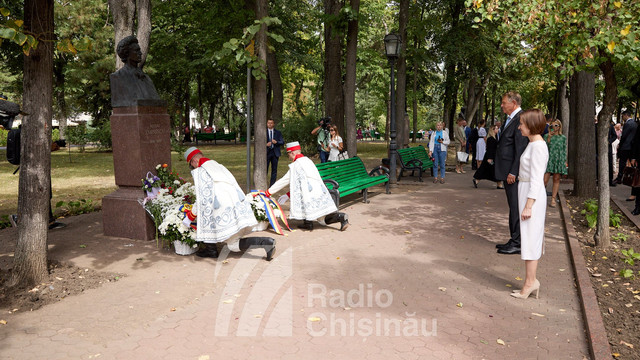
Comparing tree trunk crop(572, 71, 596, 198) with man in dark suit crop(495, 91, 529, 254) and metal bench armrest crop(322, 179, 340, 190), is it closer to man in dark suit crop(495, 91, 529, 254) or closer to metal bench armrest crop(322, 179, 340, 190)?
man in dark suit crop(495, 91, 529, 254)

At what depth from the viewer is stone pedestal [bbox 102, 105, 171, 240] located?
24.3 feet

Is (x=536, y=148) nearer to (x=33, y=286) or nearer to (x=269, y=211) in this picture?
(x=269, y=211)

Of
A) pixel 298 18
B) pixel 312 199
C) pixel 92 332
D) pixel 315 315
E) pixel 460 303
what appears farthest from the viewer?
pixel 298 18

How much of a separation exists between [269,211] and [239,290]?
2477mm

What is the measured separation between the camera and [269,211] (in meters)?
7.78

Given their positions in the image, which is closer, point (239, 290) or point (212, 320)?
point (212, 320)

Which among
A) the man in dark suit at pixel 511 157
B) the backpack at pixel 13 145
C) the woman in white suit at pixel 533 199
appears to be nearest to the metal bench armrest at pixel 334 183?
the man in dark suit at pixel 511 157

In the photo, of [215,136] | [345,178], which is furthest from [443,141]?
[215,136]

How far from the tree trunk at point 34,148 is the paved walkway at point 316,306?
0.81 metres

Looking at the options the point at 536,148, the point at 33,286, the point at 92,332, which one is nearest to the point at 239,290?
the point at 92,332

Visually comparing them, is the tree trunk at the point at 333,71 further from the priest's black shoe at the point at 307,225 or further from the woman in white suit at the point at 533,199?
the woman in white suit at the point at 533,199

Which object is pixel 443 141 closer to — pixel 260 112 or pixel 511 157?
pixel 260 112

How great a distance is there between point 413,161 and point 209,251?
9549 mm

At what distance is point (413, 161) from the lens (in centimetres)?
1507
